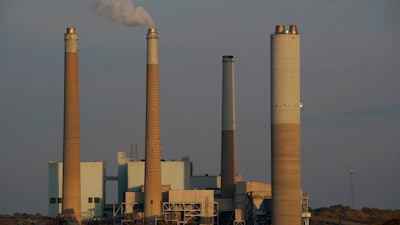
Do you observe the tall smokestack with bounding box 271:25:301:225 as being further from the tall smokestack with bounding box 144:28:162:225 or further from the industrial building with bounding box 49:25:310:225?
the tall smokestack with bounding box 144:28:162:225

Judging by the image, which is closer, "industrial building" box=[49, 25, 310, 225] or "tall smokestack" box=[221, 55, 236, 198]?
"industrial building" box=[49, 25, 310, 225]

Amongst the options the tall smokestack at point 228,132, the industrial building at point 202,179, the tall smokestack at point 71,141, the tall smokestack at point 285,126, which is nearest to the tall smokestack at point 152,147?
the industrial building at point 202,179

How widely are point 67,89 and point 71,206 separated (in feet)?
30.7

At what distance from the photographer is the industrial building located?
266ft

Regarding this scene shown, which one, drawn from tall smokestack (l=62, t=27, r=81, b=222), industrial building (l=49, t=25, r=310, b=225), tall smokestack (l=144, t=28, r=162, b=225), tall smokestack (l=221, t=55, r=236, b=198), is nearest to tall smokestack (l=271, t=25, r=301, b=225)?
industrial building (l=49, t=25, r=310, b=225)

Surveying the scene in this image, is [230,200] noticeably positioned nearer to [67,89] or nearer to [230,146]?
[230,146]

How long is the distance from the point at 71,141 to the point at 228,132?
1601cm

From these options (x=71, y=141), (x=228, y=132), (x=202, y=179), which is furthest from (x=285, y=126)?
(x=202, y=179)

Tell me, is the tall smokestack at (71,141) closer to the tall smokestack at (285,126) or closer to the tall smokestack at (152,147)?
the tall smokestack at (152,147)

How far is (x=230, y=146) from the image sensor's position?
314 ft

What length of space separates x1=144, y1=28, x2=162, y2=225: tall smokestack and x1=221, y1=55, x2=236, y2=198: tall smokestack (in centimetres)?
824

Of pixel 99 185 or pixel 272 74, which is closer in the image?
pixel 272 74

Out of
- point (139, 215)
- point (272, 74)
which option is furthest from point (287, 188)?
point (139, 215)

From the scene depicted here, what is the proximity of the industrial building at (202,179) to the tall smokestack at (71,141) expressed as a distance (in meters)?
0.08
